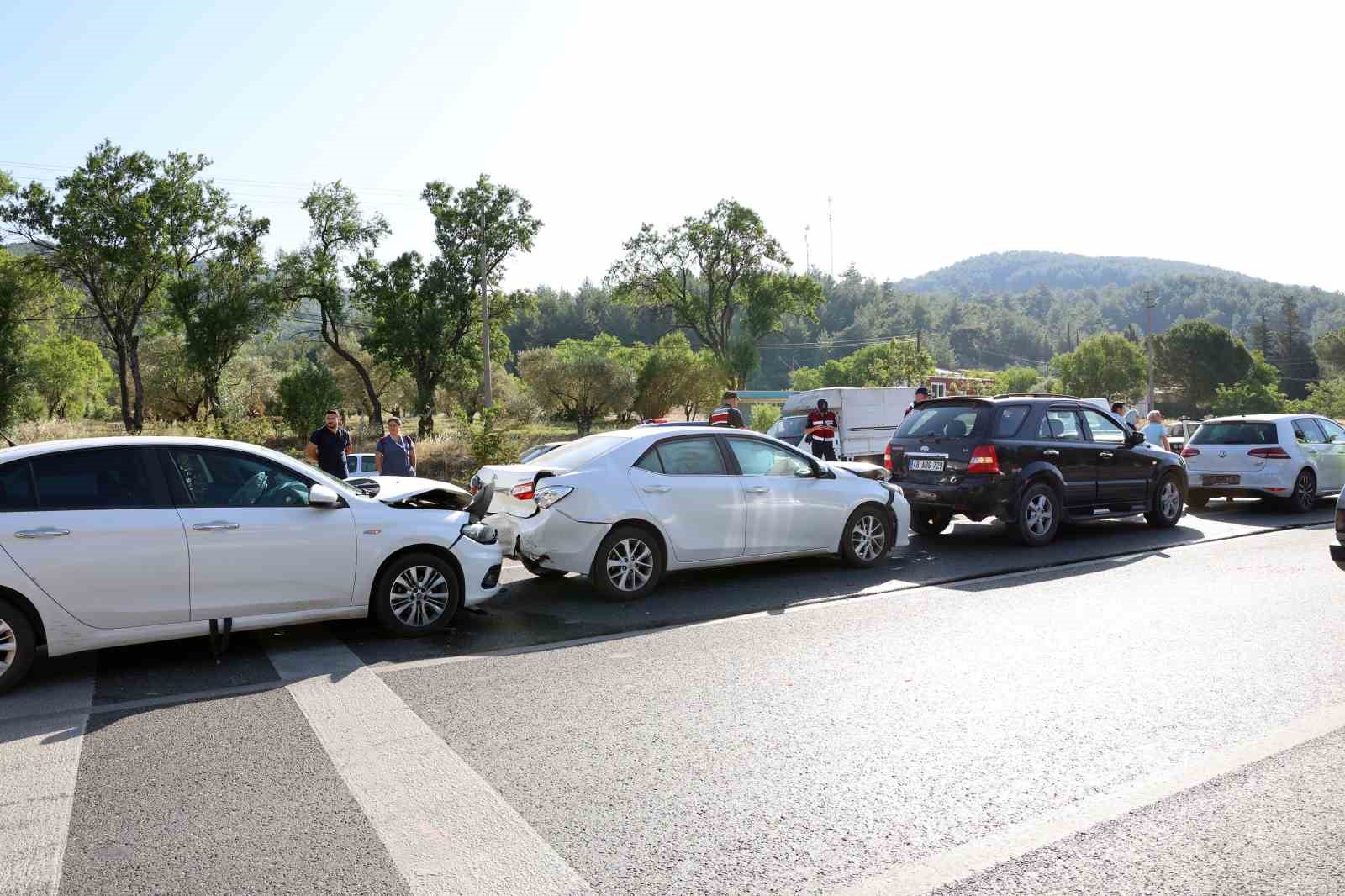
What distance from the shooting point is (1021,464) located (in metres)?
11.1

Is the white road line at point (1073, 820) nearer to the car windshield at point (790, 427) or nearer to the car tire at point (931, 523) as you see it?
the car tire at point (931, 523)

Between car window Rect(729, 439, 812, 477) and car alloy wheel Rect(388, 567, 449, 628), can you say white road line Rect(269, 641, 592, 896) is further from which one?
car window Rect(729, 439, 812, 477)

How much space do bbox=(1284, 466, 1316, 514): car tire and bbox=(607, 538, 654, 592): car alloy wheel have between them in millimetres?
10987

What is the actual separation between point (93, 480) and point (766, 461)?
551 centimetres

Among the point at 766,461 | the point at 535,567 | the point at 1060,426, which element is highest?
the point at 1060,426

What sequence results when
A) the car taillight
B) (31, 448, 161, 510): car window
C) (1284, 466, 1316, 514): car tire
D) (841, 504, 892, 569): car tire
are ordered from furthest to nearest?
1. (1284, 466, 1316, 514): car tire
2. the car taillight
3. (841, 504, 892, 569): car tire
4. (31, 448, 161, 510): car window

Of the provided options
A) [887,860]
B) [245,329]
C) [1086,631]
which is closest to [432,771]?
[887,860]

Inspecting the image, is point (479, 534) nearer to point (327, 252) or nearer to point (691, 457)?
point (691, 457)

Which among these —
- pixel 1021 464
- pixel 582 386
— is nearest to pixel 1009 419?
pixel 1021 464

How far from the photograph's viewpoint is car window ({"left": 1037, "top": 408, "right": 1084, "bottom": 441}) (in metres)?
11.4

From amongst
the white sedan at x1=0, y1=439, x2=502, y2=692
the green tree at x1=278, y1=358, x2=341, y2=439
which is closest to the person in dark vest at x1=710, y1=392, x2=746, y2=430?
the white sedan at x1=0, y1=439, x2=502, y2=692

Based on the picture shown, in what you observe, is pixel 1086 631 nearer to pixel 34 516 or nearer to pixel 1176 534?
pixel 1176 534

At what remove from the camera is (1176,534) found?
1208 cm

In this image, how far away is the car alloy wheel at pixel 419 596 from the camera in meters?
6.99
